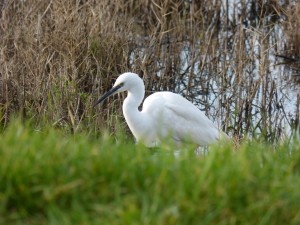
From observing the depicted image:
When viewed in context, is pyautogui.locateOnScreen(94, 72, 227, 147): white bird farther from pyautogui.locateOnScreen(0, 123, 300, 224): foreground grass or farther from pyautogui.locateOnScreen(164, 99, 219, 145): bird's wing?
pyautogui.locateOnScreen(0, 123, 300, 224): foreground grass

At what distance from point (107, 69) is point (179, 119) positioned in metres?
1.43

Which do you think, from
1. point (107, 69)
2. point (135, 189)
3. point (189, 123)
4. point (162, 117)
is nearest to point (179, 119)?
point (189, 123)

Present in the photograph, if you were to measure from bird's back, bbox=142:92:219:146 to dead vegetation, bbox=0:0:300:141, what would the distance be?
45cm

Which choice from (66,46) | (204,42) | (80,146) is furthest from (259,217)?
(204,42)

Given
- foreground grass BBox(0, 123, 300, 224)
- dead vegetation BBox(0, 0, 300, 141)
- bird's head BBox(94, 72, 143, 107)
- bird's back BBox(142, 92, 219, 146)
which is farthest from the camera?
dead vegetation BBox(0, 0, 300, 141)

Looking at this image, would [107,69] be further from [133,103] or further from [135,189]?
[135,189]

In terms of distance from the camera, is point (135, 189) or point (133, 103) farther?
point (133, 103)

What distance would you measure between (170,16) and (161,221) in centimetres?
744

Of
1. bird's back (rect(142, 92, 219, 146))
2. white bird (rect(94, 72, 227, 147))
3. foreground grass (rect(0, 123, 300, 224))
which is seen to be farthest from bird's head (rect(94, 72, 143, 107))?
foreground grass (rect(0, 123, 300, 224))

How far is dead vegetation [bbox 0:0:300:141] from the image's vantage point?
6.55m

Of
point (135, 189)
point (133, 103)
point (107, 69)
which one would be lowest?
point (135, 189)

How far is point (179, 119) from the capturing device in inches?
241

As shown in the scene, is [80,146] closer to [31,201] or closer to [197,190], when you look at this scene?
[31,201]

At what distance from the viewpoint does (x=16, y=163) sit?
9.70ft
